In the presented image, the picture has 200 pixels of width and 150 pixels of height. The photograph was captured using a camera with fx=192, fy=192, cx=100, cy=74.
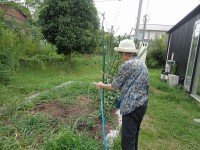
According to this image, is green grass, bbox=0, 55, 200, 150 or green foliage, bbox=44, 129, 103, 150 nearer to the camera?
green foliage, bbox=44, 129, 103, 150

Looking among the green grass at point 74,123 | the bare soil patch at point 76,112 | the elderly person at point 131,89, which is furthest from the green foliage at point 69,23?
the elderly person at point 131,89

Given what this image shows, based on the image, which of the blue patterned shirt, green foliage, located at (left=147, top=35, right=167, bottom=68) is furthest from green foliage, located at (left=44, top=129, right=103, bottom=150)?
green foliage, located at (left=147, top=35, right=167, bottom=68)

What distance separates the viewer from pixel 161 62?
1485 centimetres

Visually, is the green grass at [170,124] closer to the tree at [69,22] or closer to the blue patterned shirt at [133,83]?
the blue patterned shirt at [133,83]

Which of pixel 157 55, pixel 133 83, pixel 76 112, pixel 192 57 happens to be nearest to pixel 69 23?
pixel 192 57

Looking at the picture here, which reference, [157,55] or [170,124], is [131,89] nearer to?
[170,124]

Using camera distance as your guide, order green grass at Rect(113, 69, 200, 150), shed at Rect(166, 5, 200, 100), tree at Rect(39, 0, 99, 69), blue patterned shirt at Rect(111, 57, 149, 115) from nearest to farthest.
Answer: blue patterned shirt at Rect(111, 57, 149, 115) → green grass at Rect(113, 69, 200, 150) → shed at Rect(166, 5, 200, 100) → tree at Rect(39, 0, 99, 69)

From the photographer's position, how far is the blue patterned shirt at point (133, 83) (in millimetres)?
1958

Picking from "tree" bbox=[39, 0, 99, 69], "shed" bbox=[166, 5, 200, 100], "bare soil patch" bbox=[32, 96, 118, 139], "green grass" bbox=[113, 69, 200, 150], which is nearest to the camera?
"bare soil patch" bbox=[32, 96, 118, 139]

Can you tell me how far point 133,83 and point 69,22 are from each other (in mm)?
6313

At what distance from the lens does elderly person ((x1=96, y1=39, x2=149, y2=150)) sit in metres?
1.96

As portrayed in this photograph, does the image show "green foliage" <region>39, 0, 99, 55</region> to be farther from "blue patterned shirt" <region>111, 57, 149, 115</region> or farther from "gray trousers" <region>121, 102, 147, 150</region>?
"gray trousers" <region>121, 102, 147, 150</region>

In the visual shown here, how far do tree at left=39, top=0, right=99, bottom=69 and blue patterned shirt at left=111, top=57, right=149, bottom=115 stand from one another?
6.05m

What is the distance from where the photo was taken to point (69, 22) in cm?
768
